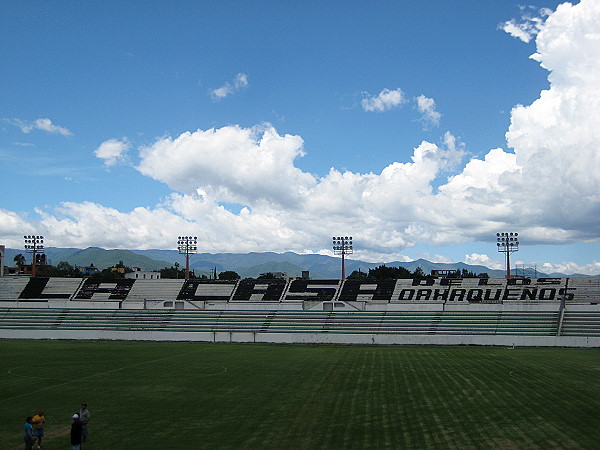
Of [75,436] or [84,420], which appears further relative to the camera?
[84,420]

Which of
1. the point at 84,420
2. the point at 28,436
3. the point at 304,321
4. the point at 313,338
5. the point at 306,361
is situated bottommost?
the point at 313,338

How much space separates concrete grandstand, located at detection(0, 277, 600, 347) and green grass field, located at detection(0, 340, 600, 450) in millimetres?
10473

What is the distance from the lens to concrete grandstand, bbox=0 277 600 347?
173 feet

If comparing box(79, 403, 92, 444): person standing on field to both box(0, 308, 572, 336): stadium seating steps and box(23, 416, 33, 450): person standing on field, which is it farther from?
box(0, 308, 572, 336): stadium seating steps

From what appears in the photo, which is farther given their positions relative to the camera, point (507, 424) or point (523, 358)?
point (523, 358)

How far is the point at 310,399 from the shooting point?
2428 centimetres

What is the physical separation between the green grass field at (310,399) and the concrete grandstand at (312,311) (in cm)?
1047

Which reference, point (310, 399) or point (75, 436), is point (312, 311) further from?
point (75, 436)

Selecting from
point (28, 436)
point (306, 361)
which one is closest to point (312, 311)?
point (306, 361)

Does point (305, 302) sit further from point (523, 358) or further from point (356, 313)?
point (523, 358)

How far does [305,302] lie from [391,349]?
1873 cm

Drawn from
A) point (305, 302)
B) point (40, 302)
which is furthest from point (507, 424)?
point (40, 302)

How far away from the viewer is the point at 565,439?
17312 mm

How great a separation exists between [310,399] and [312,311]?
3770 centimetres
